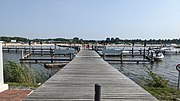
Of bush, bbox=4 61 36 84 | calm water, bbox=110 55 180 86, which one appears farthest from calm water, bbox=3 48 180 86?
bush, bbox=4 61 36 84

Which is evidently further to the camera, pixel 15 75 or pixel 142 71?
pixel 142 71

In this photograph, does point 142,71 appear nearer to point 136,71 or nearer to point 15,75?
point 136,71

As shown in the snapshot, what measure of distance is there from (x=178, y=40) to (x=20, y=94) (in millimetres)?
141222

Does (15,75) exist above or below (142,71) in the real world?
above

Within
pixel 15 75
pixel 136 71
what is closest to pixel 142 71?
pixel 136 71

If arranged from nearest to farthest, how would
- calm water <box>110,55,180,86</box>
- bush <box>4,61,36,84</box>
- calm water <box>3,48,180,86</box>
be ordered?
bush <box>4,61,36,84</box> < calm water <box>110,55,180,86</box> < calm water <box>3,48,180,86</box>

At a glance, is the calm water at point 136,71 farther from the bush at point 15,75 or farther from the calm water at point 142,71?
the bush at point 15,75

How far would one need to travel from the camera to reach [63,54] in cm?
4112

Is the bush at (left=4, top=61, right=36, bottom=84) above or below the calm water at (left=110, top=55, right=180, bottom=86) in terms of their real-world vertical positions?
above

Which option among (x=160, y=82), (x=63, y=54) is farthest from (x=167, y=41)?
(x=160, y=82)

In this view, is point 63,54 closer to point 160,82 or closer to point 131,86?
point 160,82

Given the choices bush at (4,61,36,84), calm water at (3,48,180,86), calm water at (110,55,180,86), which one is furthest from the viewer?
calm water at (3,48,180,86)

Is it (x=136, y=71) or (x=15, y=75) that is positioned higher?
(x=15, y=75)

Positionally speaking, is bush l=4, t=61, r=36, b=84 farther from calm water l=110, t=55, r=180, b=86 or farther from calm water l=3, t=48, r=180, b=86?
calm water l=110, t=55, r=180, b=86
